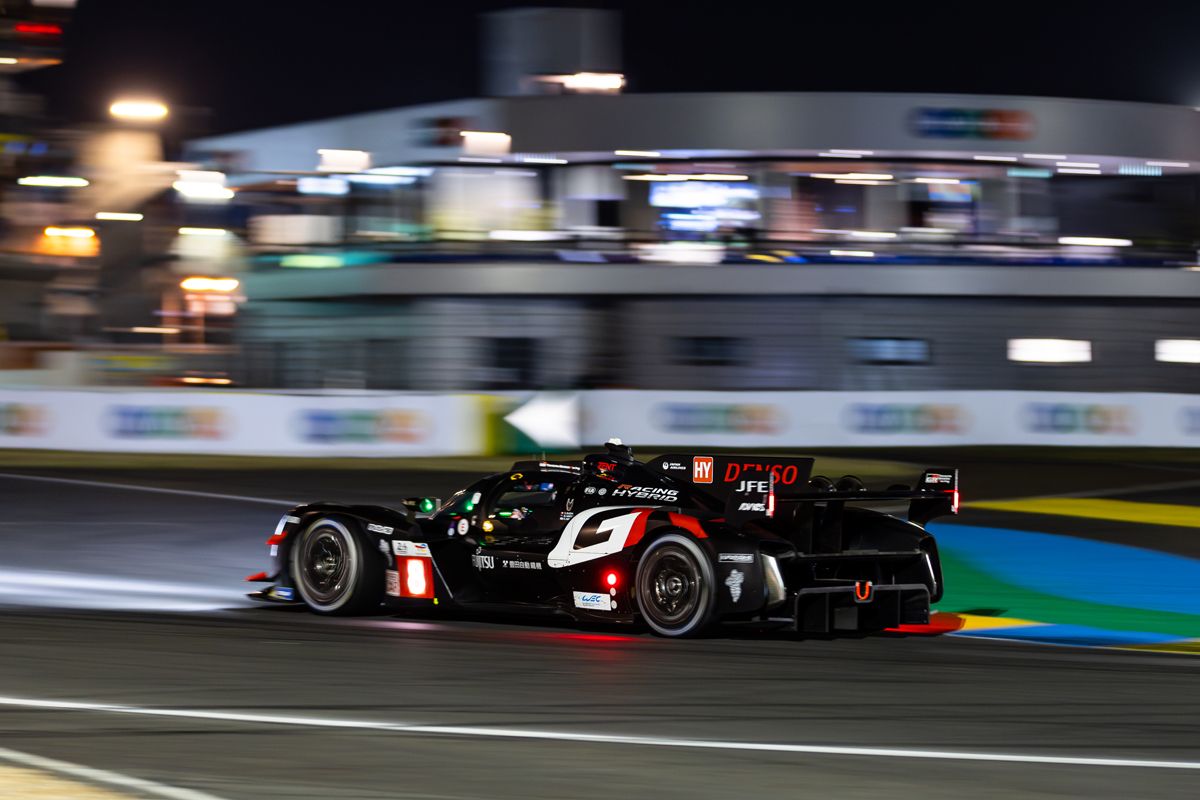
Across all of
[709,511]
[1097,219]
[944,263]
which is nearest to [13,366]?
[944,263]

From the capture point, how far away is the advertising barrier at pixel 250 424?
24656 mm

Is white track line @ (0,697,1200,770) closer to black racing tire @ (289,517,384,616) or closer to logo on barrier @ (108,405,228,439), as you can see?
black racing tire @ (289,517,384,616)

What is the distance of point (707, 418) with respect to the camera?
88.2 feet

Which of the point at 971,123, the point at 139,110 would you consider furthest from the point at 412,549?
the point at 139,110

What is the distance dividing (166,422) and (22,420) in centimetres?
244

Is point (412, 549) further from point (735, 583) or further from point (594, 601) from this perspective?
point (735, 583)

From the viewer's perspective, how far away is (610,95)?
39.4m

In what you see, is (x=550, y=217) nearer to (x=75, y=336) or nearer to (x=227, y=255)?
(x=227, y=255)

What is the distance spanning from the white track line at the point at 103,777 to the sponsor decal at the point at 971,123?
36.0m

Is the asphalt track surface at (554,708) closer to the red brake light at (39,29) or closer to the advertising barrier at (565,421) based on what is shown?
the advertising barrier at (565,421)

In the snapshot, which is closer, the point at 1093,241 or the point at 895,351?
the point at 895,351

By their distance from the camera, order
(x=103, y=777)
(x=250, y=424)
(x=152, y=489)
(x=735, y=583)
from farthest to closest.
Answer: (x=250, y=424)
(x=152, y=489)
(x=735, y=583)
(x=103, y=777)

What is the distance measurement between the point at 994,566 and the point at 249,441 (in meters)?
14.0

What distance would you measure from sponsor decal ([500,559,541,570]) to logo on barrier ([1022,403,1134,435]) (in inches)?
776
